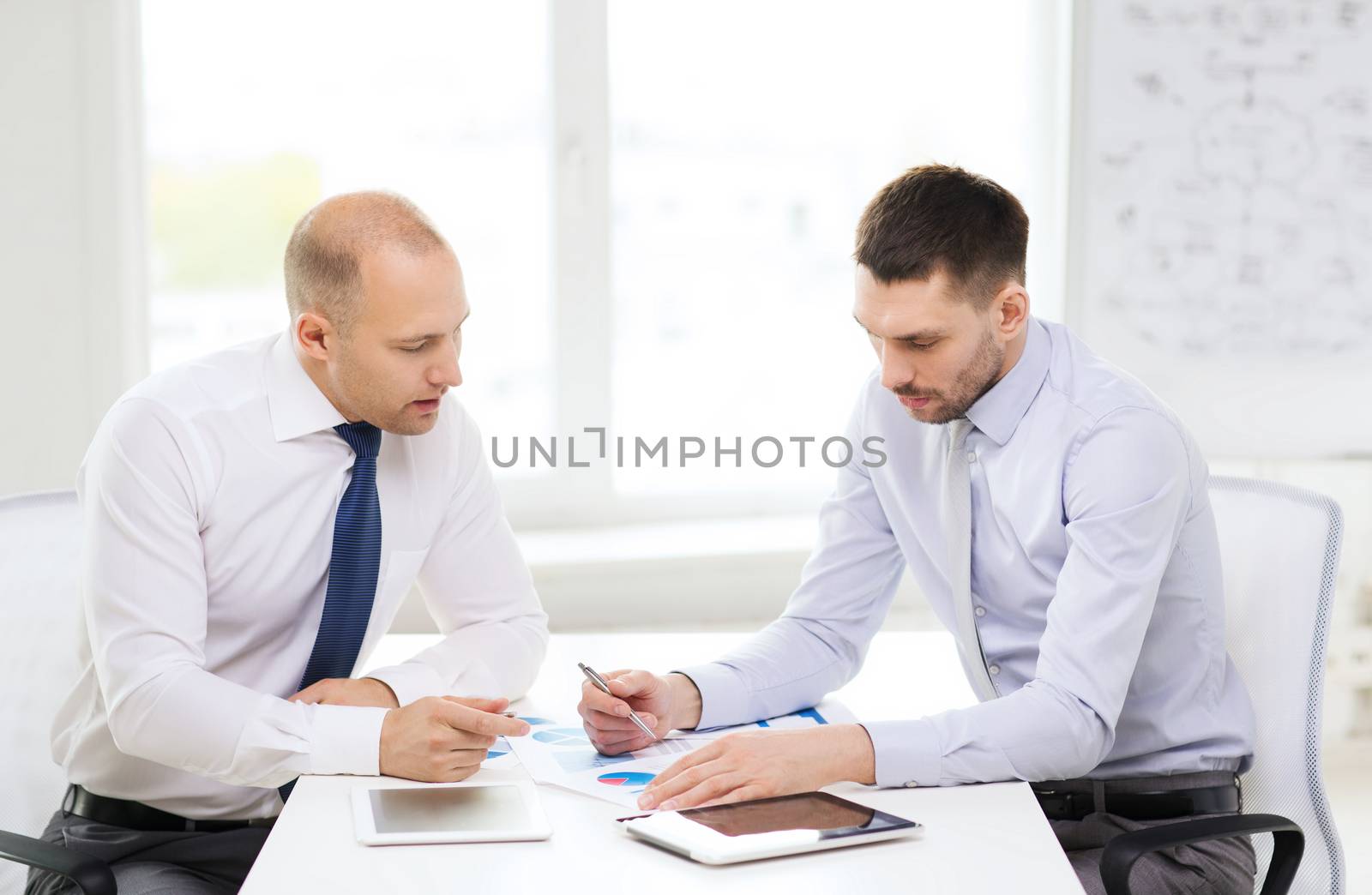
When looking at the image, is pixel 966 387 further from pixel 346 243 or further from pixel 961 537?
pixel 346 243

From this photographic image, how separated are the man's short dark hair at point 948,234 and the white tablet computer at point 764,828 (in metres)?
0.72

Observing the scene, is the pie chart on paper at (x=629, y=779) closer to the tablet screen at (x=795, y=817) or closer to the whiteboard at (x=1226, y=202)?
the tablet screen at (x=795, y=817)

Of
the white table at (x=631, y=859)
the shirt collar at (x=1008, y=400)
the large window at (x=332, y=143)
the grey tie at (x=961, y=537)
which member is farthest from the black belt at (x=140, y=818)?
the large window at (x=332, y=143)

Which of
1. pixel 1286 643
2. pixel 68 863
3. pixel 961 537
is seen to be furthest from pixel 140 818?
pixel 1286 643

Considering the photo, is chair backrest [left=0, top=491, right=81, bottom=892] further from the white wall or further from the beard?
the beard

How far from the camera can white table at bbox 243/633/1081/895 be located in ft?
3.84

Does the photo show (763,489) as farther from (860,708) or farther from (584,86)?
(860,708)

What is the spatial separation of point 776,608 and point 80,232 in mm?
1803

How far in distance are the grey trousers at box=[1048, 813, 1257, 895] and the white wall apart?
229cm

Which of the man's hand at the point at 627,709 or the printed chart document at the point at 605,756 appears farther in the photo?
the man's hand at the point at 627,709

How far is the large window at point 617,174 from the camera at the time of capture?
3.15m

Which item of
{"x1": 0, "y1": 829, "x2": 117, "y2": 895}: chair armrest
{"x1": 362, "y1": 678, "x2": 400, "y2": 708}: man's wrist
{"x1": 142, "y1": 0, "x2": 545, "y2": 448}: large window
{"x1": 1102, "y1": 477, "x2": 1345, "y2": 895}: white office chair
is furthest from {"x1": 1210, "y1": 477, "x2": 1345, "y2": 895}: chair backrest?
{"x1": 142, "y1": 0, "x2": 545, "y2": 448}: large window

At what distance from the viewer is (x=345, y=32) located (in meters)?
3.16

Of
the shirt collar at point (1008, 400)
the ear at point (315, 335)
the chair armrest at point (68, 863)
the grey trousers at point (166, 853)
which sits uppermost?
the ear at point (315, 335)
